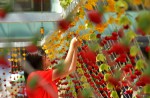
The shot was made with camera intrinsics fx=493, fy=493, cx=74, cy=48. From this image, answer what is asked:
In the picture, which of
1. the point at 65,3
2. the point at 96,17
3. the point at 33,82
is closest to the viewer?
the point at 33,82

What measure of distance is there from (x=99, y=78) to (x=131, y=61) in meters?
1.31

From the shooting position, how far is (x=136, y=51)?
79.1 inches

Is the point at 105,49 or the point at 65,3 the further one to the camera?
the point at 65,3

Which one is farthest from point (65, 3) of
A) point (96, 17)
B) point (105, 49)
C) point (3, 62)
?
point (3, 62)

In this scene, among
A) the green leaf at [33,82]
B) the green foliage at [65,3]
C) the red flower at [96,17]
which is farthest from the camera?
the green foliage at [65,3]

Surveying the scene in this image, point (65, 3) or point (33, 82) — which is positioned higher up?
point (33, 82)

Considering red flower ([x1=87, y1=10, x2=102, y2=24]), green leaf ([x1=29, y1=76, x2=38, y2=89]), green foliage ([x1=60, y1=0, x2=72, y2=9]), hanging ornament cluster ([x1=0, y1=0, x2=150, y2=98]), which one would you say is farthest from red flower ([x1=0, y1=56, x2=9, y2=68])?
green foliage ([x1=60, y1=0, x2=72, y2=9])

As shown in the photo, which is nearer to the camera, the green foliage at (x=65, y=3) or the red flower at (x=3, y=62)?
the red flower at (x=3, y=62)

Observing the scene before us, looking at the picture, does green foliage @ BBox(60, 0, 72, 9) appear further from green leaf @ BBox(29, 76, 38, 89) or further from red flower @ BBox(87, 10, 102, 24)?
green leaf @ BBox(29, 76, 38, 89)

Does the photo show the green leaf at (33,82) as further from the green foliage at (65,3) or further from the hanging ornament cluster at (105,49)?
the green foliage at (65,3)

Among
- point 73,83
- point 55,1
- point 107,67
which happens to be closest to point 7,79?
point 55,1

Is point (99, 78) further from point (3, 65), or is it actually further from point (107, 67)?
point (3, 65)

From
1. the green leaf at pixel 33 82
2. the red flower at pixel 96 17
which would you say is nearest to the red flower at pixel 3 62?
the green leaf at pixel 33 82

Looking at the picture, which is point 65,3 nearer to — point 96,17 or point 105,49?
point 105,49
